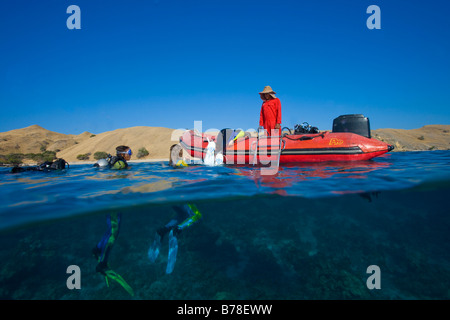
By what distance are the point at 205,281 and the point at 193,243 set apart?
245cm

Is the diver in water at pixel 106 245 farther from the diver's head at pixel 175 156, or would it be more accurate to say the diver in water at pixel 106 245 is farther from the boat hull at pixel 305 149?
the boat hull at pixel 305 149

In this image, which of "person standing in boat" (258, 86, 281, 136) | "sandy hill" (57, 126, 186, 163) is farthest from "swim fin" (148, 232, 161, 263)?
"sandy hill" (57, 126, 186, 163)

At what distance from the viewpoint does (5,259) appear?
26.2 feet

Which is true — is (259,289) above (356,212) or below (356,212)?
above

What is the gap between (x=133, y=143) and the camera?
91.6 feet

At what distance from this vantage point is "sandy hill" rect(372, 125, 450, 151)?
2711 centimetres

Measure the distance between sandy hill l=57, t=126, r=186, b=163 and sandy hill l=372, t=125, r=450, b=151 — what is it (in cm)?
2913

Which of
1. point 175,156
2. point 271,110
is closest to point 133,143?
point 175,156

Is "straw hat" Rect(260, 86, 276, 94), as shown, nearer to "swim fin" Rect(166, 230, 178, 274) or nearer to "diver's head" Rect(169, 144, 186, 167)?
"diver's head" Rect(169, 144, 186, 167)

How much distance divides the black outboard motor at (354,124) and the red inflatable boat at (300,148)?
123 cm
